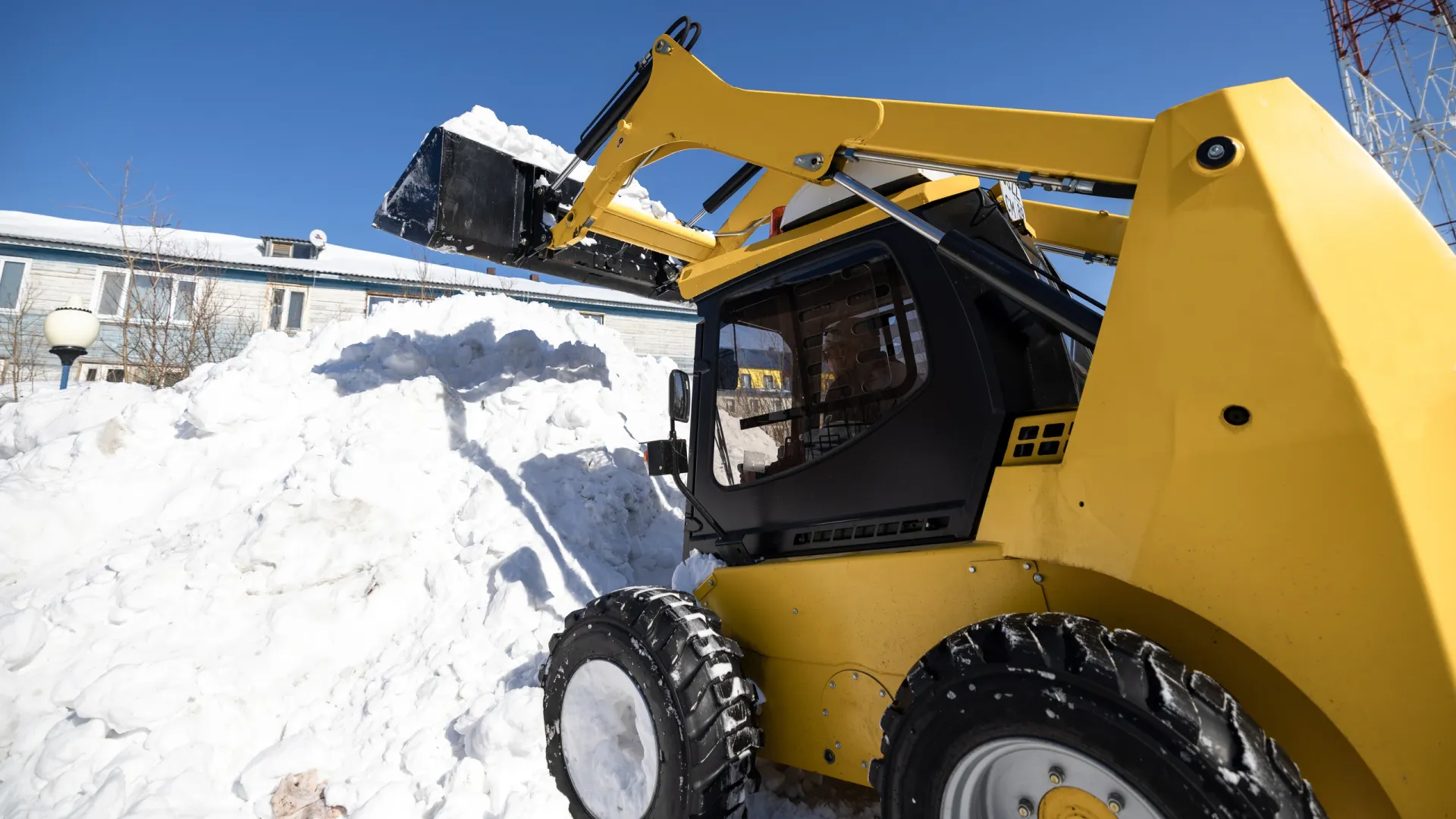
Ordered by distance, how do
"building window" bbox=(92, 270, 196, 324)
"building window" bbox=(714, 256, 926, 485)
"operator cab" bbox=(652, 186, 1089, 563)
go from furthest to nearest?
"building window" bbox=(92, 270, 196, 324) → "building window" bbox=(714, 256, 926, 485) → "operator cab" bbox=(652, 186, 1089, 563)

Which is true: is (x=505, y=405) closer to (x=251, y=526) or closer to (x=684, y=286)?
(x=251, y=526)

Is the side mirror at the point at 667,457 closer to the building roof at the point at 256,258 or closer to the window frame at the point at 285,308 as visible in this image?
the building roof at the point at 256,258

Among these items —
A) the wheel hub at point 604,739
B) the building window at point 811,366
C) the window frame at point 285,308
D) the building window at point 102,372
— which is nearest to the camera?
the building window at point 811,366

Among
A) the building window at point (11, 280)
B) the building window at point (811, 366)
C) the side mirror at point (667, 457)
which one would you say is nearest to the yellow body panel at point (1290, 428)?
the building window at point (811, 366)

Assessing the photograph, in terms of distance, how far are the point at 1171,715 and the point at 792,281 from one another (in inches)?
75.1

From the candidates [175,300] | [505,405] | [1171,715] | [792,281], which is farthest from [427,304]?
[175,300]

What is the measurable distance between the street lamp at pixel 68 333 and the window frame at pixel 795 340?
791cm

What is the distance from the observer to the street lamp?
6.96 meters

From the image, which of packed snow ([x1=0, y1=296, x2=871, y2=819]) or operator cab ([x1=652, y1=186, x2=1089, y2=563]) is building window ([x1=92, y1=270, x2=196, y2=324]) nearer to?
packed snow ([x1=0, y1=296, x2=871, y2=819])

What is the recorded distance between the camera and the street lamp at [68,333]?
696 centimetres

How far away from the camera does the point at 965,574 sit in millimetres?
1971

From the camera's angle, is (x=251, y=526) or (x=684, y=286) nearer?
(x=684, y=286)

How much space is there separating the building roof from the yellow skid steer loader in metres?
12.5

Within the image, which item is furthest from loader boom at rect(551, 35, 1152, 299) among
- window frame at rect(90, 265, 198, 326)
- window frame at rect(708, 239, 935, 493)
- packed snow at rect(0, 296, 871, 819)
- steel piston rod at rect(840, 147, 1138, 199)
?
window frame at rect(90, 265, 198, 326)
